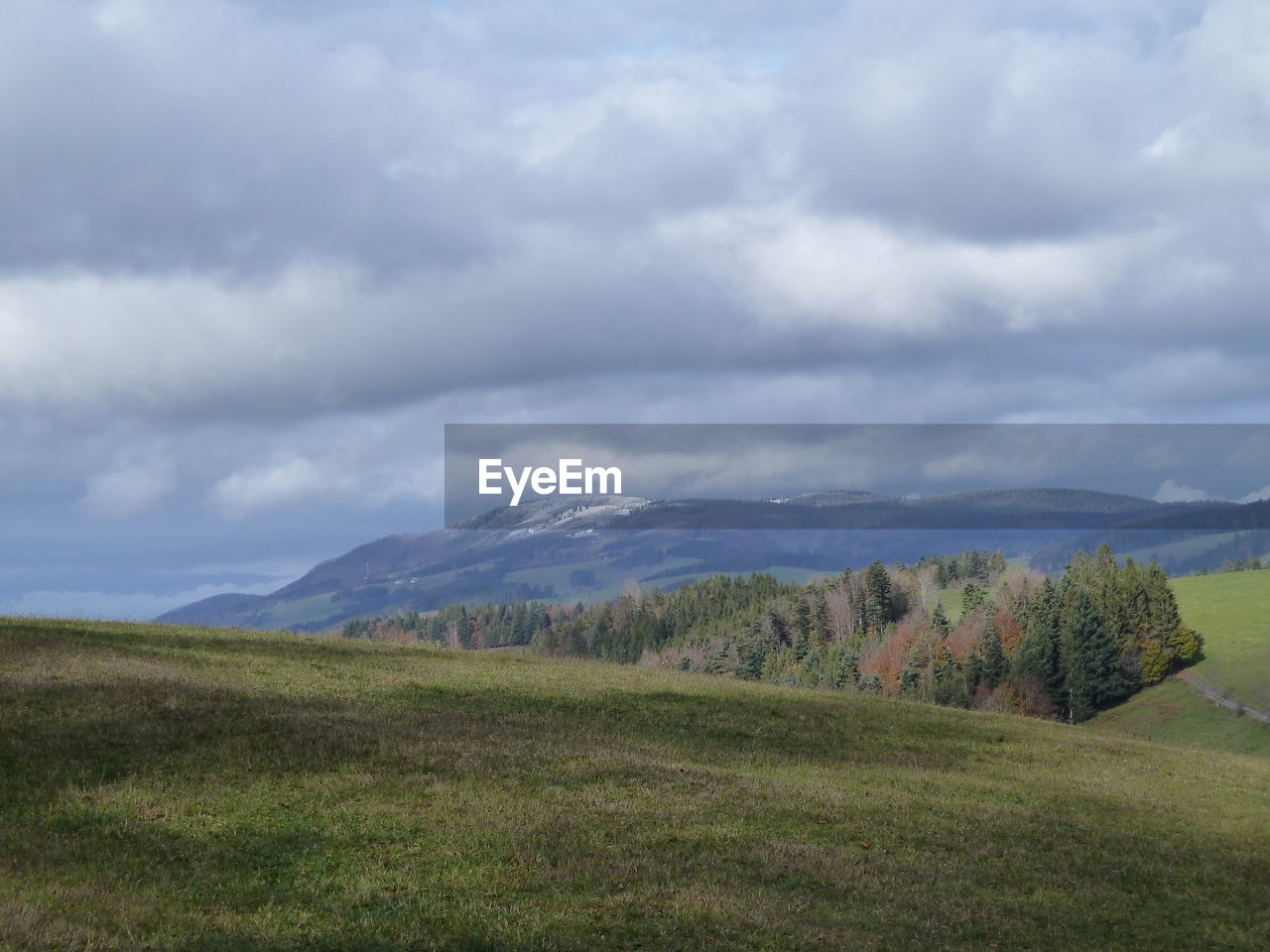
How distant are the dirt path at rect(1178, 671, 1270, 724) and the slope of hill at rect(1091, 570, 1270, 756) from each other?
690 millimetres

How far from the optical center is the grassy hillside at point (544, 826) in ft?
54.9

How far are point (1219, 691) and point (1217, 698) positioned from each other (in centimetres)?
286

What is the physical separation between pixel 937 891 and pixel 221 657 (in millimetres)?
29535

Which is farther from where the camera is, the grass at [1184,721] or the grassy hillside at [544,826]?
the grass at [1184,721]

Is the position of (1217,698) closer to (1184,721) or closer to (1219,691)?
(1219,691)

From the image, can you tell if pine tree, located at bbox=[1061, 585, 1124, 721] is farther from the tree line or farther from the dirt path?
the dirt path

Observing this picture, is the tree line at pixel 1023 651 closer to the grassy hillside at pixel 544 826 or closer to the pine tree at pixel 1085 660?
the pine tree at pixel 1085 660

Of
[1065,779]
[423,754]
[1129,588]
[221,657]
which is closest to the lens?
[423,754]

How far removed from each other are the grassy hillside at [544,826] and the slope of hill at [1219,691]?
109418 millimetres

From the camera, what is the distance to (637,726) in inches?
1426

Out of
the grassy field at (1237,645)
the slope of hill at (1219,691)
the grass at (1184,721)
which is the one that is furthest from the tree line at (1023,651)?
the grassy field at (1237,645)

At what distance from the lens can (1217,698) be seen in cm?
15088

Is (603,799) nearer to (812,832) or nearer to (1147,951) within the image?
(812,832)

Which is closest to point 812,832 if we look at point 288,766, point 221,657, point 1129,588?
point 288,766
